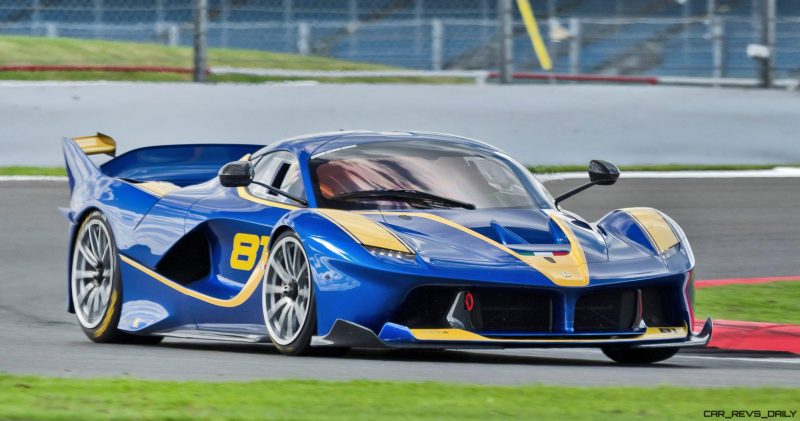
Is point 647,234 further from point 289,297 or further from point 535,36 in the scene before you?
point 535,36

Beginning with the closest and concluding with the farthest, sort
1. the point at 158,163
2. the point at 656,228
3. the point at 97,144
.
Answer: the point at 656,228 < the point at 158,163 < the point at 97,144

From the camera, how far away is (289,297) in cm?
754

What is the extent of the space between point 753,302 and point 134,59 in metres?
13.4

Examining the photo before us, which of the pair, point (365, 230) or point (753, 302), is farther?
point (753, 302)

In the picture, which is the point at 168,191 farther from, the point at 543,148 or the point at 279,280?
the point at 543,148

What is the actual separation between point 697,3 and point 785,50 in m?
12.2

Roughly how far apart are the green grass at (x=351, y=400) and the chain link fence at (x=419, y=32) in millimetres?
12097

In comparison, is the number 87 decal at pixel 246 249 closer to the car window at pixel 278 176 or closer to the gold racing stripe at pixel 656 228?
the car window at pixel 278 176

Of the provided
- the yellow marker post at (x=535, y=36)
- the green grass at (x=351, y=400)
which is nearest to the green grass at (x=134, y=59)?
the yellow marker post at (x=535, y=36)

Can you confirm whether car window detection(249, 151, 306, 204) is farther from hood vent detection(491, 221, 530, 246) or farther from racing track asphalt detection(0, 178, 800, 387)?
hood vent detection(491, 221, 530, 246)

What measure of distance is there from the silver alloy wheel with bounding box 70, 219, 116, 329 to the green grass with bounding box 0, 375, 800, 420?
9.27 feet

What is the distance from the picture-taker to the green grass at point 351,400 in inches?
210

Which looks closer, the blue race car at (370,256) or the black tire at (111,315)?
the blue race car at (370,256)

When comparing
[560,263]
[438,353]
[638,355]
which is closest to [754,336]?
[638,355]
